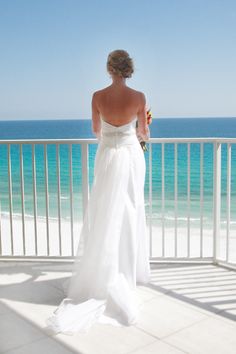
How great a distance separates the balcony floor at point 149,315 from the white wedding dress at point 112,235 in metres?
0.16

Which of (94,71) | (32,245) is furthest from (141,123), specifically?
(32,245)

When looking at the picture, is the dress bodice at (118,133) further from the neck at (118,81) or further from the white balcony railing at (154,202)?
the white balcony railing at (154,202)

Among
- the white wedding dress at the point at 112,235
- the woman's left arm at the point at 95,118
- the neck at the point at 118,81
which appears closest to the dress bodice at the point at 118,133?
the white wedding dress at the point at 112,235

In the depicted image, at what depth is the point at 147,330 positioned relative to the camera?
8.38 ft

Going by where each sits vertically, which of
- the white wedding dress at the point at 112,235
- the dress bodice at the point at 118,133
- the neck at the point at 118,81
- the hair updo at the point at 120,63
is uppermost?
the hair updo at the point at 120,63

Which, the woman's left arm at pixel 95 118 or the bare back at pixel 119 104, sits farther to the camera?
the woman's left arm at pixel 95 118

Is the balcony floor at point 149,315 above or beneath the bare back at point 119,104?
beneath

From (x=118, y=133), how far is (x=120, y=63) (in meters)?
0.49

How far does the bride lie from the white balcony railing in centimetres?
56

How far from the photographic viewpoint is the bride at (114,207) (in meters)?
2.93

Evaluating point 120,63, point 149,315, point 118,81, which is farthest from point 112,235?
point 120,63

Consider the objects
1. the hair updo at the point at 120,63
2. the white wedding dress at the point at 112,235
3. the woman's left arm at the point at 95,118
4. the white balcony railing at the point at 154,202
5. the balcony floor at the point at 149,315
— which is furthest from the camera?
the white balcony railing at the point at 154,202

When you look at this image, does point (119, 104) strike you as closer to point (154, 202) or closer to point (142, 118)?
point (142, 118)

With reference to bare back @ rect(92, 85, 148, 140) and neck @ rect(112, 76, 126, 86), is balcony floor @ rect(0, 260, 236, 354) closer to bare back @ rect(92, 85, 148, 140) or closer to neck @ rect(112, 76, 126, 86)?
bare back @ rect(92, 85, 148, 140)
